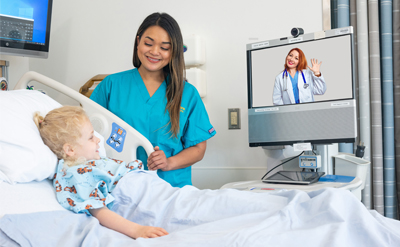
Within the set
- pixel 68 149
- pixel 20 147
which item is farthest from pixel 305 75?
pixel 20 147

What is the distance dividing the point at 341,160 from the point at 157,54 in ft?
3.04

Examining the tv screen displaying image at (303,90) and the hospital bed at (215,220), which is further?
the tv screen displaying image at (303,90)

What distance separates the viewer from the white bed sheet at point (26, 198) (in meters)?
0.84

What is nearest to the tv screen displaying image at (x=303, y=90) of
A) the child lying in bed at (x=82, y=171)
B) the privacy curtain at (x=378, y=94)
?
the privacy curtain at (x=378, y=94)

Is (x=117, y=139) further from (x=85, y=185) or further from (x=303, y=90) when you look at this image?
(x=303, y=90)

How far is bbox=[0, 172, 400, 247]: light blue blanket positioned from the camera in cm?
76

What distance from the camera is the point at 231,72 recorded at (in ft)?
6.78

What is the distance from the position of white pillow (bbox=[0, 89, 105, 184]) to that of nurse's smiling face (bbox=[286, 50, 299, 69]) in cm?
105

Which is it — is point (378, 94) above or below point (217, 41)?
below

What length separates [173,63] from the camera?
1.56 meters

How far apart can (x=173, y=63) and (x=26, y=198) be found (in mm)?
851

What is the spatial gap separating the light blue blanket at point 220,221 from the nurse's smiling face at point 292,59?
2.50ft

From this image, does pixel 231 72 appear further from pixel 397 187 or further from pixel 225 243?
pixel 225 243

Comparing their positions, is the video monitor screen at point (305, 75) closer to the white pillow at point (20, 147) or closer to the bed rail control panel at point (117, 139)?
the bed rail control panel at point (117, 139)
